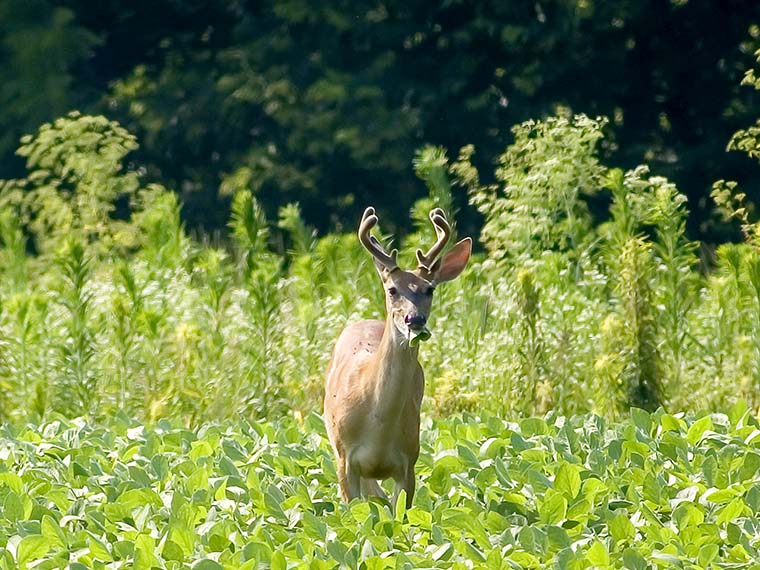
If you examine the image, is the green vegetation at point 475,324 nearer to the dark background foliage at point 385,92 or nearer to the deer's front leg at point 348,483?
the deer's front leg at point 348,483

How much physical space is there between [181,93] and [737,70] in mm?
7528

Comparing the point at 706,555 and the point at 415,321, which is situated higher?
the point at 415,321

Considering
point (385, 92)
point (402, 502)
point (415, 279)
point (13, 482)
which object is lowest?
point (402, 502)

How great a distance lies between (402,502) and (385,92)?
16226mm

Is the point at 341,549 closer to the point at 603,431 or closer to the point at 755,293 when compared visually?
the point at 603,431

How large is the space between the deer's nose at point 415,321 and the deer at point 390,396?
112mm

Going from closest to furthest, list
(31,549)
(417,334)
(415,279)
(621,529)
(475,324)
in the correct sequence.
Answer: (31,549) < (621,529) < (417,334) < (415,279) < (475,324)

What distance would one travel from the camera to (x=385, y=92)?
22.8 meters

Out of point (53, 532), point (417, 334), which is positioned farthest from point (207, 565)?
point (417, 334)

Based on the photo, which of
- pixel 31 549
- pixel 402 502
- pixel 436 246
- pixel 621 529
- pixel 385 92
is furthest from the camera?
pixel 385 92

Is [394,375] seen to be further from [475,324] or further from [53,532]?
[475,324]

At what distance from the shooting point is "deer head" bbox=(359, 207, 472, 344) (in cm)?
697

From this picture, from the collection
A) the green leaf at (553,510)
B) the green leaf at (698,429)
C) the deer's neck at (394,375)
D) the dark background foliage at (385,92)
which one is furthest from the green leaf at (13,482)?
the dark background foliage at (385,92)

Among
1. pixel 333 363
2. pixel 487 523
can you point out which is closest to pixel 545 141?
pixel 333 363
